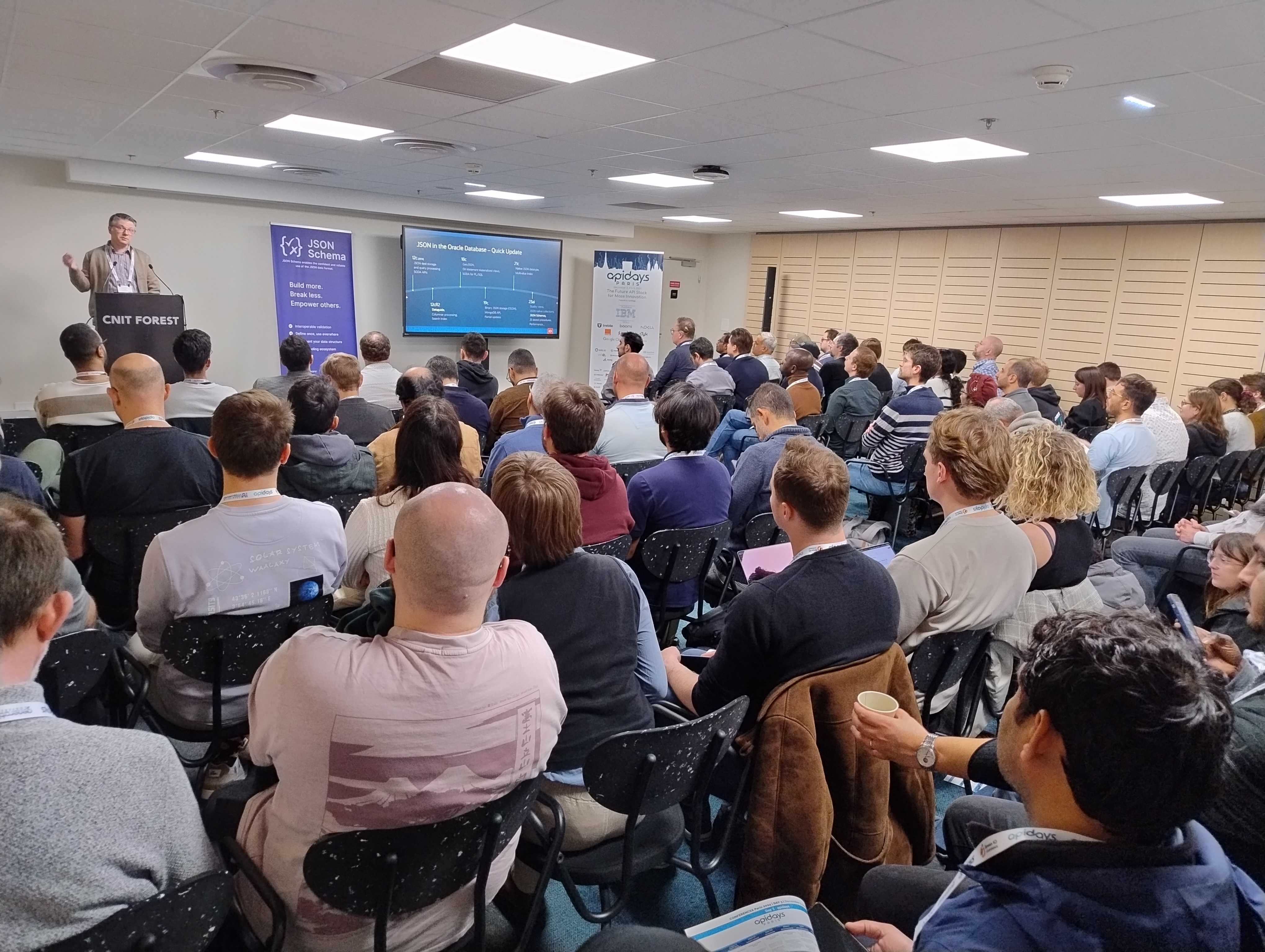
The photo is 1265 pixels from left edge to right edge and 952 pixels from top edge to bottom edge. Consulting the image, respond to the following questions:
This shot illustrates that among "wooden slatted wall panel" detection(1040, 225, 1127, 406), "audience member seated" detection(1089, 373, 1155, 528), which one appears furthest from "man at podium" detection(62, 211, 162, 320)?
"wooden slatted wall panel" detection(1040, 225, 1127, 406)

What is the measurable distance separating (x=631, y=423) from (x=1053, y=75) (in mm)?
2360

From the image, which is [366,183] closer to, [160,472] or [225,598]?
[160,472]

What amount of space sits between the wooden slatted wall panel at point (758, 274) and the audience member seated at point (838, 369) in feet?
12.0

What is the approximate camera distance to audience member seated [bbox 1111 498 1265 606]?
148 inches

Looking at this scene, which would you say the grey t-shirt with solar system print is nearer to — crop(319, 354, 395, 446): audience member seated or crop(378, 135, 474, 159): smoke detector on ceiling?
crop(319, 354, 395, 446): audience member seated

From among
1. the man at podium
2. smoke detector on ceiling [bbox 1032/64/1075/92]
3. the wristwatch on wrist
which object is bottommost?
the wristwatch on wrist

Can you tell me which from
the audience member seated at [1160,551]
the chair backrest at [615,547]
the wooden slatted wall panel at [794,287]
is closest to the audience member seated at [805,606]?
the chair backrest at [615,547]

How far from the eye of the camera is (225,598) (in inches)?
80.6

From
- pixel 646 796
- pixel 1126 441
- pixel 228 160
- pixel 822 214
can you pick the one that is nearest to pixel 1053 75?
pixel 1126 441

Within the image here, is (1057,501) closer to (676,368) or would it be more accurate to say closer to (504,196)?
(676,368)

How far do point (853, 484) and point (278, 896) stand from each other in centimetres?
440

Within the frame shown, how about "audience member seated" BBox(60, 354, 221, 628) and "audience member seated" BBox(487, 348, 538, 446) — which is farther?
"audience member seated" BBox(487, 348, 538, 446)

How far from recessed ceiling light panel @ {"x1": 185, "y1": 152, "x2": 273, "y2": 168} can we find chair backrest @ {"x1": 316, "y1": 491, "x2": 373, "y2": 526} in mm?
4591

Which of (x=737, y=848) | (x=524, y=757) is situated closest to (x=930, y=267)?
(x=737, y=848)
